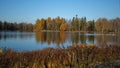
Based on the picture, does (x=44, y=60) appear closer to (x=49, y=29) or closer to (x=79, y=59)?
(x=79, y=59)

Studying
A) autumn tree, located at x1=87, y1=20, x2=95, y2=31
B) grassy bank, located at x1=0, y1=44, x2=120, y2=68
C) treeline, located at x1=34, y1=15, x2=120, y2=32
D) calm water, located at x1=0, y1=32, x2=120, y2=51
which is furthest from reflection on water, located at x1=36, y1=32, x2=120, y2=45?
autumn tree, located at x1=87, y1=20, x2=95, y2=31

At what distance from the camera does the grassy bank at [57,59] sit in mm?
9457

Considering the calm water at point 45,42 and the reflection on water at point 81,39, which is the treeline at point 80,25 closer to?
the reflection on water at point 81,39

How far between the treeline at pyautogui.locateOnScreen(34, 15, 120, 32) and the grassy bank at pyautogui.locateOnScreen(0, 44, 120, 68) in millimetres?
90003

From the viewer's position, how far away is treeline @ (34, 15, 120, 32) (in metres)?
102

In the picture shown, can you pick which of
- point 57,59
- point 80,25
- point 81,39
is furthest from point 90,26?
point 57,59

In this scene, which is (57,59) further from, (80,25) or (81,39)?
(80,25)

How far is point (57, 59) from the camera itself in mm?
10500

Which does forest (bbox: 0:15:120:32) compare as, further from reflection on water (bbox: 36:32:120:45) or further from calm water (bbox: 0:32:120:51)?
calm water (bbox: 0:32:120:51)

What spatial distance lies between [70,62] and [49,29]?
390 feet

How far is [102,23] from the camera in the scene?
102m

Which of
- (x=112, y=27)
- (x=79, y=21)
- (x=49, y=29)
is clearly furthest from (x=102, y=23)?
(x=49, y=29)

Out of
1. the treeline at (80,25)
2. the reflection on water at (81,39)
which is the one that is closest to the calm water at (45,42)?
the reflection on water at (81,39)

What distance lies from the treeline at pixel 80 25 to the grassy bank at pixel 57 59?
90.0 m
